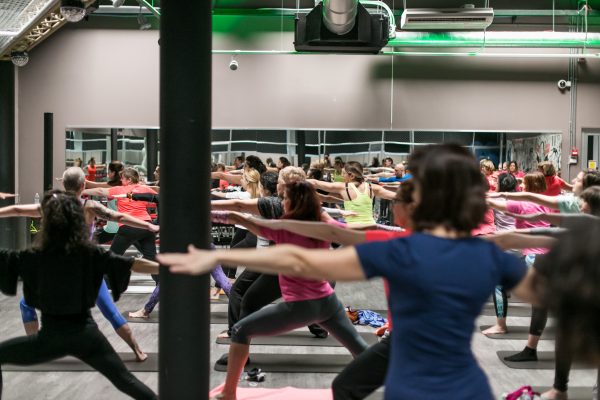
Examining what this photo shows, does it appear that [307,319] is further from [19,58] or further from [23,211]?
[19,58]

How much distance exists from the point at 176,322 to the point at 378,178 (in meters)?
7.72

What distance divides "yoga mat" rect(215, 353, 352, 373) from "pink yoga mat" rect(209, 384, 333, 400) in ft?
1.50

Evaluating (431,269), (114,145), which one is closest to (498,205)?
(431,269)

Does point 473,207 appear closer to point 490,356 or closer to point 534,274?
point 534,274

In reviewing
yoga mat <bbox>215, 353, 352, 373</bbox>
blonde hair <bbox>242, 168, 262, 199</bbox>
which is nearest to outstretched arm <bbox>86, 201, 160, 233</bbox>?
yoga mat <bbox>215, 353, 352, 373</bbox>

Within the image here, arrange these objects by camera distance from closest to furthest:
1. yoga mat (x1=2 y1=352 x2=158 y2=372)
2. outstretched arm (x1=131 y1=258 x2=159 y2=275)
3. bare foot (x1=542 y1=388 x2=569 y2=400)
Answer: outstretched arm (x1=131 y1=258 x2=159 y2=275), bare foot (x1=542 y1=388 x2=569 y2=400), yoga mat (x1=2 y1=352 x2=158 y2=372)

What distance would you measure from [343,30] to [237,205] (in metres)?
4.09

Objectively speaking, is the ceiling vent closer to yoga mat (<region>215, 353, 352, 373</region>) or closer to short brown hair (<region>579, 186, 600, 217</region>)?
yoga mat (<region>215, 353, 352, 373</region>)

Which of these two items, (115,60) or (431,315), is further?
(115,60)

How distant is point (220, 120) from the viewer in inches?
448

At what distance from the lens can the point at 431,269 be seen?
1818mm

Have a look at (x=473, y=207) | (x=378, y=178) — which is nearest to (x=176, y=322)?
(x=473, y=207)

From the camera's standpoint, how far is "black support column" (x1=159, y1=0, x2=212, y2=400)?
122 inches

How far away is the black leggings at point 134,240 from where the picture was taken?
664cm
